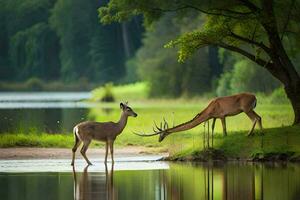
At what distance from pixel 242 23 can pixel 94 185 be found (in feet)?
36.7

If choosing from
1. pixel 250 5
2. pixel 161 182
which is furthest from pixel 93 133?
pixel 250 5

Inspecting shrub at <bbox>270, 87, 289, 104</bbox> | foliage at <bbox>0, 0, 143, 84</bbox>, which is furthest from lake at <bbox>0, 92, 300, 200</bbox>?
foliage at <bbox>0, 0, 143, 84</bbox>

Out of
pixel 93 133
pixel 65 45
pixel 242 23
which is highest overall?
pixel 65 45

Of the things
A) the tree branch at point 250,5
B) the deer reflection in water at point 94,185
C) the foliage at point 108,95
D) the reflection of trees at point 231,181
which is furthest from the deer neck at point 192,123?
the foliage at point 108,95

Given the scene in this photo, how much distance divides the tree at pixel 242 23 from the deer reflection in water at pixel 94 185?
6.45m

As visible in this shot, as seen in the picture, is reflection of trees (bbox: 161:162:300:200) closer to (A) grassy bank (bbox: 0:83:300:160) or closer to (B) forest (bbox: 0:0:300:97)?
(A) grassy bank (bbox: 0:83:300:160)

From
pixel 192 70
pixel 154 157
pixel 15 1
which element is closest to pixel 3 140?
pixel 154 157

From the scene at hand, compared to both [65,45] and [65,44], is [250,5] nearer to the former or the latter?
A: [65,44]

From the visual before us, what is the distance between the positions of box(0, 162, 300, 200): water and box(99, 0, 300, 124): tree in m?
4.67

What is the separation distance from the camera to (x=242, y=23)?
34281 millimetres

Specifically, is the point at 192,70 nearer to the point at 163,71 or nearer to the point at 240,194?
the point at 163,71

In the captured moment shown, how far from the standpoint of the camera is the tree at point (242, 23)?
32906 mm

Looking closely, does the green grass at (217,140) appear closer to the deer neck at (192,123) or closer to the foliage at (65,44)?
the deer neck at (192,123)

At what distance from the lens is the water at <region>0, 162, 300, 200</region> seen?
22.9 m
